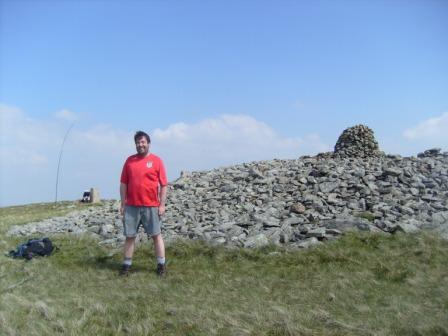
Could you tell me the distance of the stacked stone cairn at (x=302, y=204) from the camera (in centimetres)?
916

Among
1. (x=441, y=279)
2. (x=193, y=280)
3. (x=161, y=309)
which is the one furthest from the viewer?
(x=193, y=280)

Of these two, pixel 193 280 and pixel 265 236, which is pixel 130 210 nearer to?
pixel 193 280

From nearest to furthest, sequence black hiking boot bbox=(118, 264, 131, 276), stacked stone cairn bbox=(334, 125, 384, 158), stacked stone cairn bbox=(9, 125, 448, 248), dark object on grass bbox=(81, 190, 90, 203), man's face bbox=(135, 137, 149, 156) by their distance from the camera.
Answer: black hiking boot bbox=(118, 264, 131, 276), man's face bbox=(135, 137, 149, 156), stacked stone cairn bbox=(9, 125, 448, 248), stacked stone cairn bbox=(334, 125, 384, 158), dark object on grass bbox=(81, 190, 90, 203)

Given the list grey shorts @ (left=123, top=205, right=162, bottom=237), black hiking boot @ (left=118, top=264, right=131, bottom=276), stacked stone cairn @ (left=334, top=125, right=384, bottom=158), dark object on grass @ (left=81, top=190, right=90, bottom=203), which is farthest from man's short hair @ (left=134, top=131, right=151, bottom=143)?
dark object on grass @ (left=81, top=190, right=90, bottom=203)

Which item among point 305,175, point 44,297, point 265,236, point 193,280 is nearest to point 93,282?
point 44,297

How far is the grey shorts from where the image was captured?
25.5ft

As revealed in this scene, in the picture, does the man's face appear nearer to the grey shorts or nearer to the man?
the man

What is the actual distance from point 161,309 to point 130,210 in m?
2.72

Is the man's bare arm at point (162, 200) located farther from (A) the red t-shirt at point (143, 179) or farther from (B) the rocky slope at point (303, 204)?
(B) the rocky slope at point (303, 204)

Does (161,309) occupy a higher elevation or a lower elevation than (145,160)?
lower

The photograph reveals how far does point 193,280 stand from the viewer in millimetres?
7000

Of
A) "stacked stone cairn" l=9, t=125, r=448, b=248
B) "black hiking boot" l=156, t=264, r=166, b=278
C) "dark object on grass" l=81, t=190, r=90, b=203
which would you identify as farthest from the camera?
"dark object on grass" l=81, t=190, r=90, b=203

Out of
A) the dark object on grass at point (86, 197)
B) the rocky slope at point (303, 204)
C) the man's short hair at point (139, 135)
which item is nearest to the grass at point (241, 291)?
the rocky slope at point (303, 204)

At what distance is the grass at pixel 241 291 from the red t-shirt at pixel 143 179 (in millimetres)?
1289
